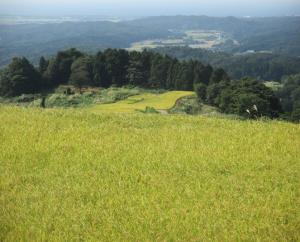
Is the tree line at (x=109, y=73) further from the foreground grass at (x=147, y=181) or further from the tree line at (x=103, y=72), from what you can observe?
the foreground grass at (x=147, y=181)

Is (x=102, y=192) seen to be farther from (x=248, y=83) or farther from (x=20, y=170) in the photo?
(x=248, y=83)

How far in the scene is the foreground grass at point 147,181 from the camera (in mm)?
7707

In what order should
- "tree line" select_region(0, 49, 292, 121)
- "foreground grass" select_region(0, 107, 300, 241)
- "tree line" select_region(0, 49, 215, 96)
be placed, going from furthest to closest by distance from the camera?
1. "tree line" select_region(0, 49, 215, 96)
2. "tree line" select_region(0, 49, 292, 121)
3. "foreground grass" select_region(0, 107, 300, 241)

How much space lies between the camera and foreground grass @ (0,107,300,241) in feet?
25.3

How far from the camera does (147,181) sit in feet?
32.8

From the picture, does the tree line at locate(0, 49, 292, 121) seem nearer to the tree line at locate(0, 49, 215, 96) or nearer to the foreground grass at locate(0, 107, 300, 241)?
the tree line at locate(0, 49, 215, 96)

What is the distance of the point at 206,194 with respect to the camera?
9164 millimetres

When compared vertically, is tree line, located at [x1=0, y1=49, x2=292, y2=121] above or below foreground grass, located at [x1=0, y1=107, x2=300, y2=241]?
below

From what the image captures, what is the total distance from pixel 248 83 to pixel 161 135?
2289 inches

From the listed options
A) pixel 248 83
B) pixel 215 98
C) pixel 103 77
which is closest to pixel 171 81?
pixel 103 77

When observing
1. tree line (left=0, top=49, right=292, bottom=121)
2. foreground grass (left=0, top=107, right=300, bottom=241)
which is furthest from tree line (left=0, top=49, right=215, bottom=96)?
foreground grass (left=0, top=107, right=300, bottom=241)

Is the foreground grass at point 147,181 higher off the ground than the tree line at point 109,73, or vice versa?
the foreground grass at point 147,181

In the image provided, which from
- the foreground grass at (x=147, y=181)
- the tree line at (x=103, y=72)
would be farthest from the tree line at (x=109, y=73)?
the foreground grass at (x=147, y=181)

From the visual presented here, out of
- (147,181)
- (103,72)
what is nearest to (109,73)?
(103,72)
